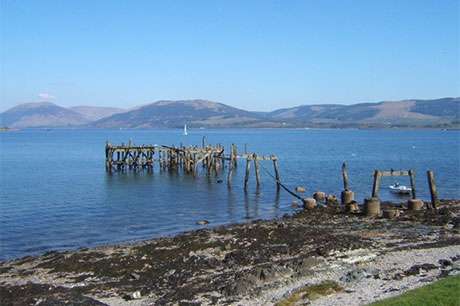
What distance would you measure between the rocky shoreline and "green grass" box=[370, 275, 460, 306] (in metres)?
1.22

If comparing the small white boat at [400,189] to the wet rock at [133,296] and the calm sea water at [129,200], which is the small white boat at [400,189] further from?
the wet rock at [133,296]

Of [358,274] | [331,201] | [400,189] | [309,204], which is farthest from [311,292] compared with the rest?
[400,189]

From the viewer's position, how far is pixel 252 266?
2261cm

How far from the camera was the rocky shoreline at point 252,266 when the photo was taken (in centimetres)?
1828

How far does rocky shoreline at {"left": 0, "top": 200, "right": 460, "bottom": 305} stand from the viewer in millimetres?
18281

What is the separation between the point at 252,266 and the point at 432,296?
921cm

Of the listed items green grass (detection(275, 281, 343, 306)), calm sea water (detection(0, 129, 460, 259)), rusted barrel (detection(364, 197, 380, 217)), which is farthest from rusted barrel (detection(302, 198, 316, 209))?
green grass (detection(275, 281, 343, 306))

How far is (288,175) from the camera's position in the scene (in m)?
65.6

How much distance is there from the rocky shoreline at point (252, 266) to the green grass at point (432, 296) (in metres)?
1.22

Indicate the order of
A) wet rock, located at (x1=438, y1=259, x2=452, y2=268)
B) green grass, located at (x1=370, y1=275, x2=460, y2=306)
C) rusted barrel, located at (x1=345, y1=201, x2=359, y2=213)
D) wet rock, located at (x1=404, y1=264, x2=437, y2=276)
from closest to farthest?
green grass, located at (x1=370, y1=275, x2=460, y2=306)
wet rock, located at (x1=404, y1=264, x2=437, y2=276)
wet rock, located at (x1=438, y1=259, x2=452, y2=268)
rusted barrel, located at (x1=345, y1=201, x2=359, y2=213)

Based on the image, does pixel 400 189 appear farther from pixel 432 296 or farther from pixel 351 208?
pixel 432 296

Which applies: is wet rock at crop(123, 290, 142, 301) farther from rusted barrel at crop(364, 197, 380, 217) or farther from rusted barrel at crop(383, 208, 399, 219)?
rusted barrel at crop(364, 197, 380, 217)

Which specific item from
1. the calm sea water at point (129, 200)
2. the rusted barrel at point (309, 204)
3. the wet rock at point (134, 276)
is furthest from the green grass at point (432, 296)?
the rusted barrel at point (309, 204)

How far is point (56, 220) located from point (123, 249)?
1126 centimetres
